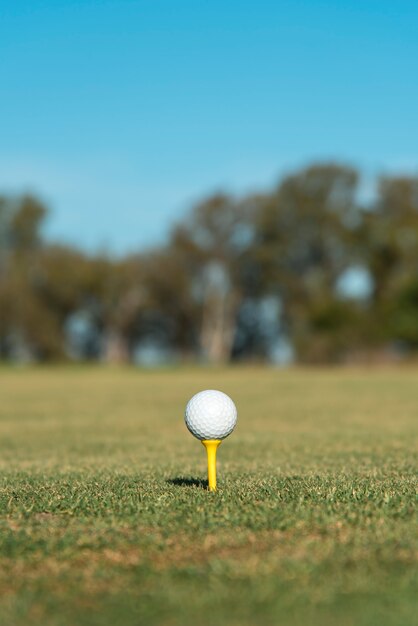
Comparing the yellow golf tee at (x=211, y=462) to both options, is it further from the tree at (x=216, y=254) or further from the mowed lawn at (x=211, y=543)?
the tree at (x=216, y=254)

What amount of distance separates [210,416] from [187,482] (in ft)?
4.02

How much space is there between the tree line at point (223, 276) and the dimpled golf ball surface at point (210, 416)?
57503mm

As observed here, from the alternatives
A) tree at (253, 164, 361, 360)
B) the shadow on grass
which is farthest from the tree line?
the shadow on grass

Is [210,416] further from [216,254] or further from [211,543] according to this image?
[216,254]

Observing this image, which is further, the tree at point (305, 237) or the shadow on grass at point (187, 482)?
the tree at point (305, 237)

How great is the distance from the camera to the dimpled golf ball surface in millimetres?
6535

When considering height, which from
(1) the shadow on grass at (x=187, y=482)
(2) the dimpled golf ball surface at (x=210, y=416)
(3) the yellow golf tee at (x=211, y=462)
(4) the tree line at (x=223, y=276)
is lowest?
(1) the shadow on grass at (x=187, y=482)

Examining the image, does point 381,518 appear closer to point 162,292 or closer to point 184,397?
point 184,397

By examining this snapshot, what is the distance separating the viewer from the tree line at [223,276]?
216ft

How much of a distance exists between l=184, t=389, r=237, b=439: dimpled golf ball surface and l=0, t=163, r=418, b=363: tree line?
57503mm

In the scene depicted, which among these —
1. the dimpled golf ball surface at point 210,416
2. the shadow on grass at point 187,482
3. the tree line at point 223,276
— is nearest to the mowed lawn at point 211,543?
the shadow on grass at point 187,482

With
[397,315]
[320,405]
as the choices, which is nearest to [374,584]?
[320,405]

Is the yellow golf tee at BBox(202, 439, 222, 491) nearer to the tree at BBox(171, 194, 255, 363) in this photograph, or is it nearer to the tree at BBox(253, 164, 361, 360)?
the tree at BBox(253, 164, 361, 360)

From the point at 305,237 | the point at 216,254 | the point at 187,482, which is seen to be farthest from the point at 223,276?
the point at 187,482
